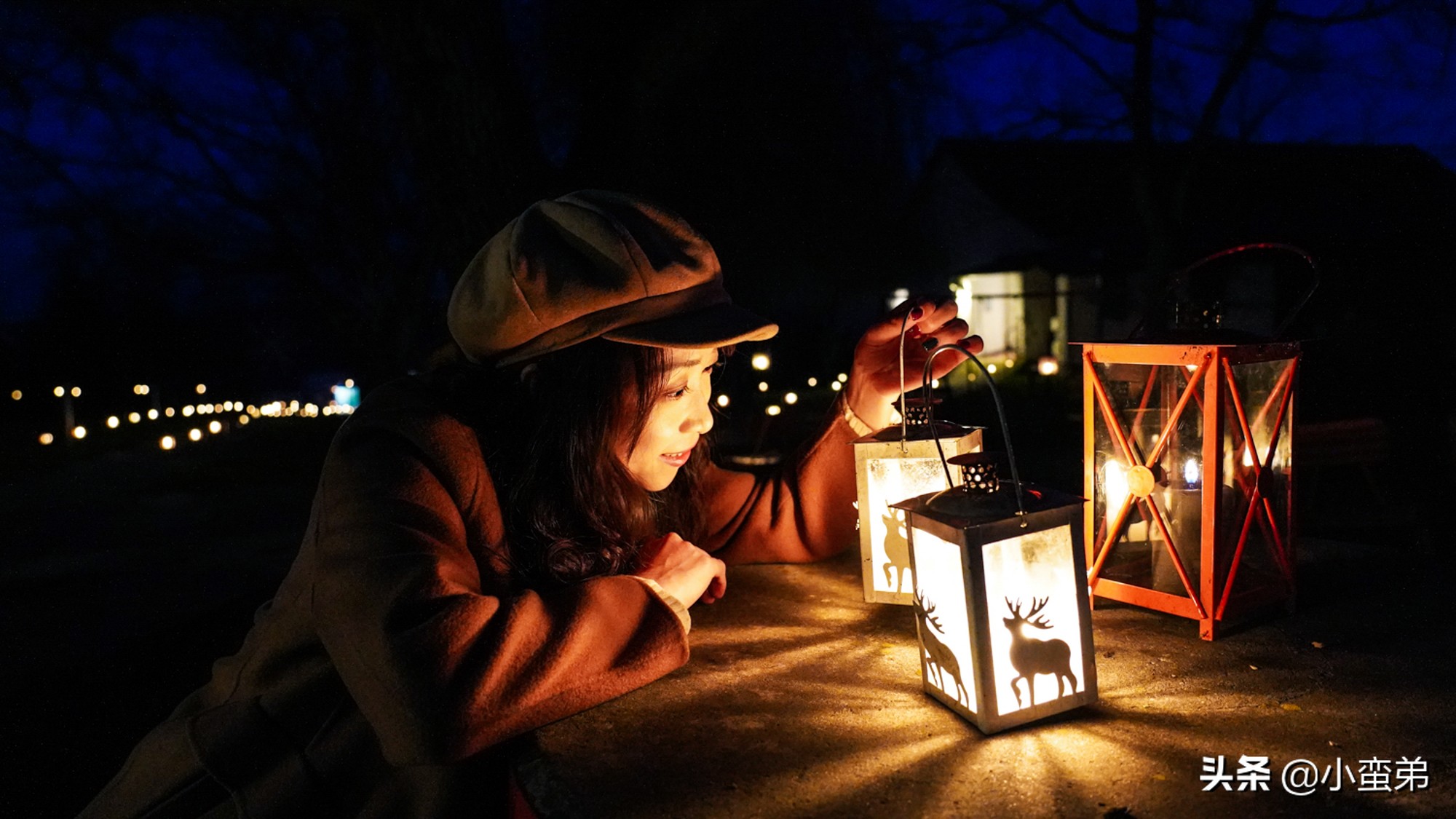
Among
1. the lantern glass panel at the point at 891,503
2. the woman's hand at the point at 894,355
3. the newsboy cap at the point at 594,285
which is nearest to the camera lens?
the newsboy cap at the point at 594,285

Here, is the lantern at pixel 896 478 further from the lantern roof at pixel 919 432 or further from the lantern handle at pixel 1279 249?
the lantern handle at pixel 1279 249

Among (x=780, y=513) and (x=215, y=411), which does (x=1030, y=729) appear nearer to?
(x=780, y=513)

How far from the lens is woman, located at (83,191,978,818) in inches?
61.6

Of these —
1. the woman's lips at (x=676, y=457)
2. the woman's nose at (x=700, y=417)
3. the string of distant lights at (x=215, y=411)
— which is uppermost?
the woman's nose at (x=700, y=417)

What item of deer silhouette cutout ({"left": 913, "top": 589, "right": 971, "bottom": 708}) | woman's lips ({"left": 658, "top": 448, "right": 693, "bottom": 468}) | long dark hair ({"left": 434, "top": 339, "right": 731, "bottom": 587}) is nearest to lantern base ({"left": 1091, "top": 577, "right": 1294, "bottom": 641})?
deer silhouette cutout ({"left": 913, "top": 589, "right": 971, "bottom": 708})

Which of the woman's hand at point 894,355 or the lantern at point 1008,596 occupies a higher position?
the woman's hand at point 894,355

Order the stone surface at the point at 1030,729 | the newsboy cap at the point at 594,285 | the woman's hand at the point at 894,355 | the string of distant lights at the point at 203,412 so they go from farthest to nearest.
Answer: the string of distant lights at the point at 203,412, the woman's hand at the point at 894,355, the newsboy cap at the point at 594,285, the stone surface at the point at 1030,729

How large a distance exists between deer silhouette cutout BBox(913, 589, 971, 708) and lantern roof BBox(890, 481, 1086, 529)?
8.3 inches

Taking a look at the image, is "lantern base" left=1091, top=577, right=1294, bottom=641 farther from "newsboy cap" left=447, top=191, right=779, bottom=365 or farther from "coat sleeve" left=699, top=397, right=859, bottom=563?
"newsboy cap" left=447, top=191, right=779, bottom=365

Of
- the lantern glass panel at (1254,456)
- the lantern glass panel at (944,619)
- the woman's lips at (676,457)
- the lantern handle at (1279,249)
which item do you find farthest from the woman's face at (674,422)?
the lantern glass panel at (1254,456)

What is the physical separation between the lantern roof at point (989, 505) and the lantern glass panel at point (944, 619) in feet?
0.16

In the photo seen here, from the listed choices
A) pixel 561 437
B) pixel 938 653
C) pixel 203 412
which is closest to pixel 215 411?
pixel 203 412

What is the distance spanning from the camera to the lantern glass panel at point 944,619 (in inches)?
62.4

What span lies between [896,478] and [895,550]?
197mm
